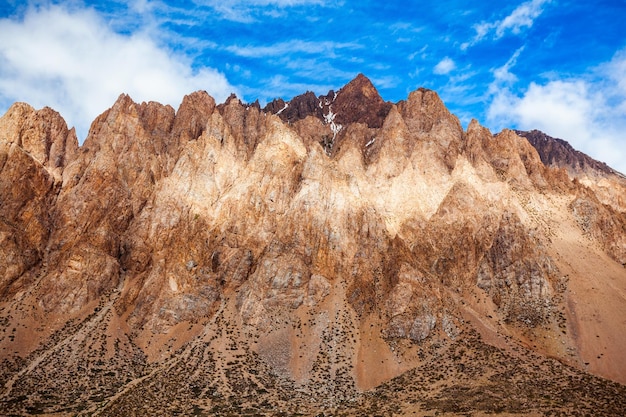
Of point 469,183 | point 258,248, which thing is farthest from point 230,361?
point 469,183

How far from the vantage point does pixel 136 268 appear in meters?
126

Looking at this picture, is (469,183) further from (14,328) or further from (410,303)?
(14,328)

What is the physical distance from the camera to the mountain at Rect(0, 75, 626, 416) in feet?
292

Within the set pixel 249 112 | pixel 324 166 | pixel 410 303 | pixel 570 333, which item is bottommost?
pixel 570 333

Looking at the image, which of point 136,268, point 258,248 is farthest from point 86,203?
point 258,248

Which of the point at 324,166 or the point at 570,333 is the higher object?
the point at 324,166

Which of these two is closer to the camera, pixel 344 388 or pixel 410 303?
pixel 344 388

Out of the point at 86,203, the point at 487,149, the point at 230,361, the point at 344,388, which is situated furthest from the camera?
the point at 487,149

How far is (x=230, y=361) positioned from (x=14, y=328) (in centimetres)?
4873

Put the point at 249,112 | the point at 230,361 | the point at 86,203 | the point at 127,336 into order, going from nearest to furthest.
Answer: the point at 230,361, the point at 127,336, the point at 86,203, the point at 249,112

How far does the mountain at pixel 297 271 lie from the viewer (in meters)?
89.1

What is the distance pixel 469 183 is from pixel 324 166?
4147 cm

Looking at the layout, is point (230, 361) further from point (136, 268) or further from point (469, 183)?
point (469, 183)

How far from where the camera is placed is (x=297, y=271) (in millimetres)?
119312
